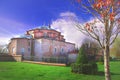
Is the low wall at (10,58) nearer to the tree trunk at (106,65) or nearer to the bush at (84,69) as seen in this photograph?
the bush at (84,69)

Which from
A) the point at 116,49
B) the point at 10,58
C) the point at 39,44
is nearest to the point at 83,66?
the point at 10,58

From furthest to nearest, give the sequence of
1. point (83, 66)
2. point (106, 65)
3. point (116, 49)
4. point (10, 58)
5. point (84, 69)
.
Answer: point (116, 49) → point (10, 58) → point (83, 66) → point (84, 69) → point (106, 65)

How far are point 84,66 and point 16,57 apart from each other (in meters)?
20.2

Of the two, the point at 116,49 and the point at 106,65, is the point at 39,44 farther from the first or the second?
the point at 106,65

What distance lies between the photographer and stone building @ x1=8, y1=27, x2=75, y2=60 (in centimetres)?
4678

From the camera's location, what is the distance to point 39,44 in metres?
49.4

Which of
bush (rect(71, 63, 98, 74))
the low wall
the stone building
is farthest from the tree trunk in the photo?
the stone building

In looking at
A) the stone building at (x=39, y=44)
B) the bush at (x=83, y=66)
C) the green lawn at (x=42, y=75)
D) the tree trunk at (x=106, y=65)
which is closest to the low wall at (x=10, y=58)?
the stone building at (x=39, y=44)

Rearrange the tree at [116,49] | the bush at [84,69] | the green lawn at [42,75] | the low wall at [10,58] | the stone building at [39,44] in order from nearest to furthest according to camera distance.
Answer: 1. the green lawn at [42,75]
2. the bush at [84,69]
3. the low wall at [10,58]
4. the stone building at [39,44]
5. the tree at [116,49]

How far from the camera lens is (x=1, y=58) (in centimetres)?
3616

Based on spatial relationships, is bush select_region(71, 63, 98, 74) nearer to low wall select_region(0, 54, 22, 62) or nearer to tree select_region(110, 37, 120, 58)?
low wall select_region(0, 54, 22, 62)

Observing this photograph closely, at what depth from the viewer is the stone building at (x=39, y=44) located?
4678 centimetres

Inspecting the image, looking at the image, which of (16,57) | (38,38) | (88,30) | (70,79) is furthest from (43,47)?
(88,30)

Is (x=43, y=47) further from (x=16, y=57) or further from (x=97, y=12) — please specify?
(x=97, y=12)
